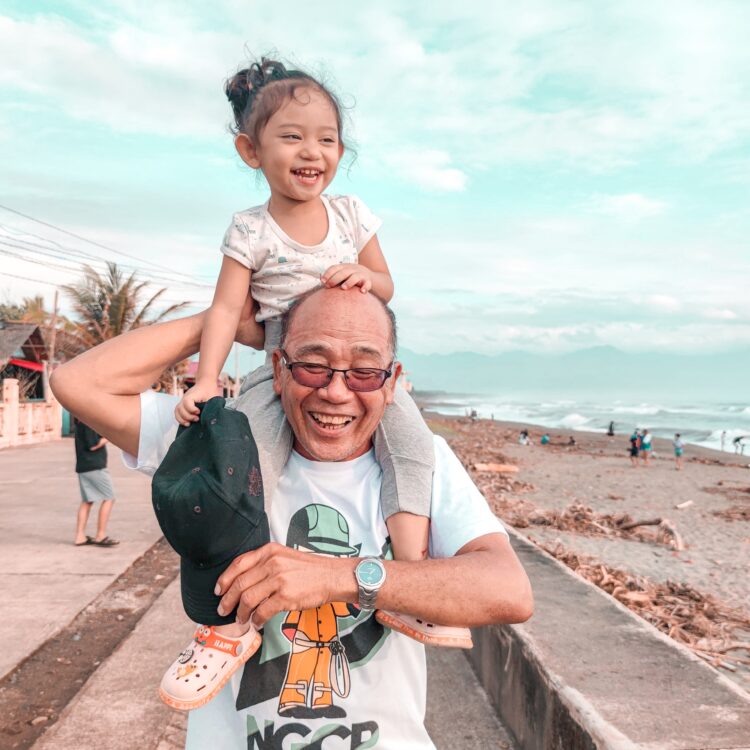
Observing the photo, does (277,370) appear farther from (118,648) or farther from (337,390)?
(118,648)

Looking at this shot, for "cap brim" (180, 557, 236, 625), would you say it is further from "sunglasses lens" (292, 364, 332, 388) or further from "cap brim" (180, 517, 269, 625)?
"sunglasses lens" (292, 364, 332, 388)

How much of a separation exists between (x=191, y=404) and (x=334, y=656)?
72 centimetres

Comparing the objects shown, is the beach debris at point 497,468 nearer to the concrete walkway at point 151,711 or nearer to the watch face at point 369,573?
the concrete walkway at point 151,711

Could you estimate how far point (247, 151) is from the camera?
7.09 feet

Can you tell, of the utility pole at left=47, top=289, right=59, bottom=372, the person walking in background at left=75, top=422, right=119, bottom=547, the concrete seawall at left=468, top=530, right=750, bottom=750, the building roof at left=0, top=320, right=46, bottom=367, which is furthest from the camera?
the utility pole at left=47, top=289, right=59, bottom=372

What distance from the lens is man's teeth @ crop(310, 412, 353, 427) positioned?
5.66 feet

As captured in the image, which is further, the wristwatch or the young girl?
the young girl

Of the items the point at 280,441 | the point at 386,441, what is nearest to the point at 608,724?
the point at 386,441

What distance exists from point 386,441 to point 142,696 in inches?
112

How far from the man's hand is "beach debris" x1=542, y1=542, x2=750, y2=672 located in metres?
3.85

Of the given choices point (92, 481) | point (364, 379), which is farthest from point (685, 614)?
point (92, 481)

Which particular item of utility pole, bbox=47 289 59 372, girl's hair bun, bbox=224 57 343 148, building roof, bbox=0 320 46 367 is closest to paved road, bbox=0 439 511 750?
girl's hair bun, bbox=224 57 343 148

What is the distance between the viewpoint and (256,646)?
1.58 metres

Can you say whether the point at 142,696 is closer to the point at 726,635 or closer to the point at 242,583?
the point at 242,583
